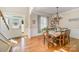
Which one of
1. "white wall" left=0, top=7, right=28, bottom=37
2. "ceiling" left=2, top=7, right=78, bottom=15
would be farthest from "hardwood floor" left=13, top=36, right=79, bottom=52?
"ceiling" left=2, top=7, right=78, bottom=15

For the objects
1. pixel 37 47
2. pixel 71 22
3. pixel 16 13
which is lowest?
pixel 37 47

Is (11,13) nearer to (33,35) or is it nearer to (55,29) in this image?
(33,35)

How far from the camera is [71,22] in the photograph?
158 cm

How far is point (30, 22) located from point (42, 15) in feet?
0.75

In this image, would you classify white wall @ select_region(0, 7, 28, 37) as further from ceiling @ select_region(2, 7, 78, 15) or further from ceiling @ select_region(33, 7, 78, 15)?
ceiling @ select_region(33, 7, 78, 15)

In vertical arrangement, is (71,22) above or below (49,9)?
below

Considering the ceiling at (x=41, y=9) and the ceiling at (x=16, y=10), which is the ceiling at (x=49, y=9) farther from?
the ceiling at (x=16, y=10)

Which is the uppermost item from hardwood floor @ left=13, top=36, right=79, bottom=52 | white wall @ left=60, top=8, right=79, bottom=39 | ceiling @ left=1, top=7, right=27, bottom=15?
ceiling @ left=1, top=7, right=27, bottom=15

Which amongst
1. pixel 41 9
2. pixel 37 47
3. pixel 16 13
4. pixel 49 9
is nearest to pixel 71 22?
pixel 49 9

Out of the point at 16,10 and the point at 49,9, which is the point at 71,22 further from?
the point at 16,10

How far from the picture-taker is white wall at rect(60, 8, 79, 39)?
5.14 feet
